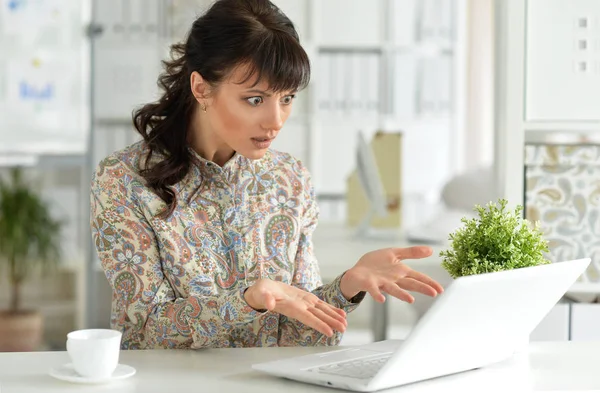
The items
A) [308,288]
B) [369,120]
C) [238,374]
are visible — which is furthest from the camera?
[369,120]

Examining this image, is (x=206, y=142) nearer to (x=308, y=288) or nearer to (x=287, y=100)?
(x=287, y=100)

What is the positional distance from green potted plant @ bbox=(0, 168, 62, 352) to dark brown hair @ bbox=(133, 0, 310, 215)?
2.80 meters

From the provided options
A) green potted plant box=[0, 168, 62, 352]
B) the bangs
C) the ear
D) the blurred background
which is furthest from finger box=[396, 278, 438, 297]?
green potted plant box=[0, 168, 62, 352]

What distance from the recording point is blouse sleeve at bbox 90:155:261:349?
1561 mm

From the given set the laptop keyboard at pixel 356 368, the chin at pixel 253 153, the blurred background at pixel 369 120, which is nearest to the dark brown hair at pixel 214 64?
the chin at pixel 253 153

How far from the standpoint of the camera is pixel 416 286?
1366mm

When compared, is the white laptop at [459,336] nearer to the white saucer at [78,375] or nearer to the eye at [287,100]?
the white saucer at [78,375]

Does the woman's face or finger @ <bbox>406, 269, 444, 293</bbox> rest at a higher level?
the woman's face

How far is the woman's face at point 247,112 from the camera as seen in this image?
1612mm

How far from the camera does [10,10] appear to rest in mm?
4391

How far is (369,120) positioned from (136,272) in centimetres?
368

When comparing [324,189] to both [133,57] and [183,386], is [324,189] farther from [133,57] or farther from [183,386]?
[183,386]

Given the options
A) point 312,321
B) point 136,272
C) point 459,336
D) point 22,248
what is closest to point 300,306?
point 312,321

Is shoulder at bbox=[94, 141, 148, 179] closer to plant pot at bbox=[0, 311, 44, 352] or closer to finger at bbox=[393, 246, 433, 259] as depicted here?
finger at bbox=[393, 246, 433, 259]
